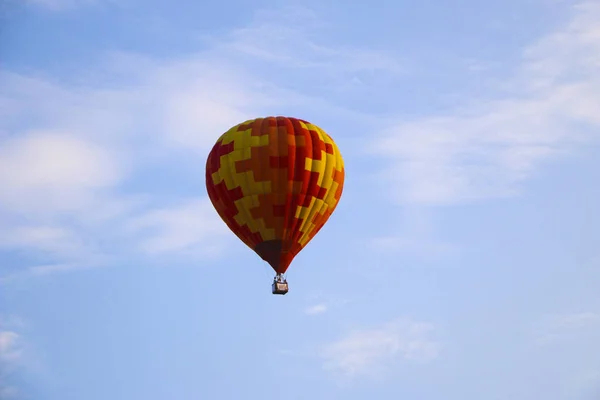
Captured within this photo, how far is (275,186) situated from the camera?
62125mm

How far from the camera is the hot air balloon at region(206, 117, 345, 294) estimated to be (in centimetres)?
6216

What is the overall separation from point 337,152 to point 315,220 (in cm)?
333

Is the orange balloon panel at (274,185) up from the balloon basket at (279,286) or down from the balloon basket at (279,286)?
up

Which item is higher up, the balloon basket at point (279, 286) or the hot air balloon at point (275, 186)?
the hot air balloon at point (275, 186)

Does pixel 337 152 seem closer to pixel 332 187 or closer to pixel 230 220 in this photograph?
pixel 332 187

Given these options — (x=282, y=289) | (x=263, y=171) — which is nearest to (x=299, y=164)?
(x=263, y=171)

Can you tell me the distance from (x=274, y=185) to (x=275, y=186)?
6cm

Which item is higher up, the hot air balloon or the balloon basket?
the hot air balloon

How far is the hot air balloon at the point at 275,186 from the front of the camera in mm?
62156

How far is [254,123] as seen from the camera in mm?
63656

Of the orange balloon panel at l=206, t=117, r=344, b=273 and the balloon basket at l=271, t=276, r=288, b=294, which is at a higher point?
the orange balloon panel at l=206, t=117, r=344, b=273

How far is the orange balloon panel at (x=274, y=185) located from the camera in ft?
204

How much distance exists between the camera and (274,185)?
62.1 metres

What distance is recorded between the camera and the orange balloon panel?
204ft
